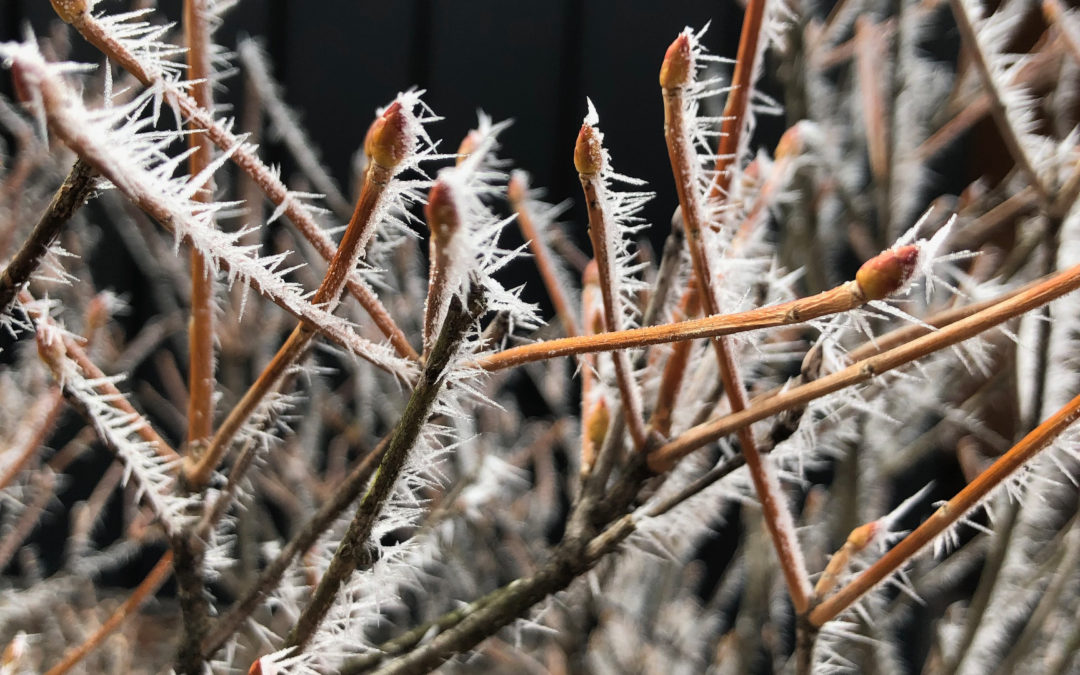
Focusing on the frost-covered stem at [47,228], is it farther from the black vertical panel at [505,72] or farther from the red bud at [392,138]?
the black vertical panel at [505,72]

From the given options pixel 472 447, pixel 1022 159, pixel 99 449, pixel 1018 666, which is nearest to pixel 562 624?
pixel 472 447

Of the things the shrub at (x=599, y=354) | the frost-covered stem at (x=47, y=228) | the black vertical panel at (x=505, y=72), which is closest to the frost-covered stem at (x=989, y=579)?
the shrub at (x=599, y=354)

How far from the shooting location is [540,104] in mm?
1191

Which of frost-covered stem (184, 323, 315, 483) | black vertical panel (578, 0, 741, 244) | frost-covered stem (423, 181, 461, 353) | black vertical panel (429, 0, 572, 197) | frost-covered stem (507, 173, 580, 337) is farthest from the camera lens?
black vertical panel (429, 0, 572, 197)

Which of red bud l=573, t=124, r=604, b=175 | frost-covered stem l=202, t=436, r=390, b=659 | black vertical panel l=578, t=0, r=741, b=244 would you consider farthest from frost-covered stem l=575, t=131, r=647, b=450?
black vertical panel l=578, t=0, r=741, b=244

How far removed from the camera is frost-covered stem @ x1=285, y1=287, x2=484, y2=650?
183mm

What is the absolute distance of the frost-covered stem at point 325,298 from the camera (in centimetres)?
18

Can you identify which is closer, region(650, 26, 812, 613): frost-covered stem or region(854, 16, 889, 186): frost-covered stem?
region(650, 26, 812, 613): frost-covered stem

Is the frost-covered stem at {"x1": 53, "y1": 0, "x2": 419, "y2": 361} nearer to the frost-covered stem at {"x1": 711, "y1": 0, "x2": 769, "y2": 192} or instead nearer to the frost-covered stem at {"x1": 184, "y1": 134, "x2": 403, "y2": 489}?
the frost-covered stem at {"x1": 184, "y1": 134, "x2": 403, "y2": 489}

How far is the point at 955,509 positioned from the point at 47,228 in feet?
0.89

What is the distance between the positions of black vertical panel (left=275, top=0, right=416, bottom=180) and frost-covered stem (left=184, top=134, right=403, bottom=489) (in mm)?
986

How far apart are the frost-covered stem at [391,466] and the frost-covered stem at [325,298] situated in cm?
3

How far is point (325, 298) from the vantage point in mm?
211

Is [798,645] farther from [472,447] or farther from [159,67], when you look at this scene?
[472,447]
